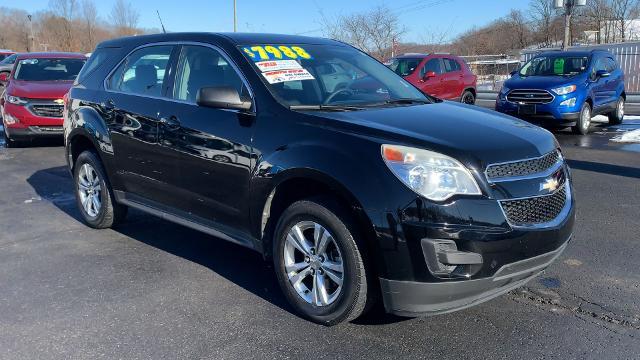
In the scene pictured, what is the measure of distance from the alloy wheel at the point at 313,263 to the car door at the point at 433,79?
1208 cm

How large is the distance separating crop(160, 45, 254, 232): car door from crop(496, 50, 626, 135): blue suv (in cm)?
890

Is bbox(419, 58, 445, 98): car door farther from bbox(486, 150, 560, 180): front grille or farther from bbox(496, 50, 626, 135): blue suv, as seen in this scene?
bbox(486, 150, 560, 180): front grille

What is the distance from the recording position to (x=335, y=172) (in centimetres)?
329

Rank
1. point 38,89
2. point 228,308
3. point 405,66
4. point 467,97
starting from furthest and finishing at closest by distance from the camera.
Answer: point 467,97 → point 405,66 → point 38,89 → point 228,308

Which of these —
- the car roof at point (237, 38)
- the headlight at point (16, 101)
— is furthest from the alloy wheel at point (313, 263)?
the headlight at point (16, 101)

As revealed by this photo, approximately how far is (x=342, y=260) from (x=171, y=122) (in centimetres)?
189

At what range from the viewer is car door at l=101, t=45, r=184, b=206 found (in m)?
4.59

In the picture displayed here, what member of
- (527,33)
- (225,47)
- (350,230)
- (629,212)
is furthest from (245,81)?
(527,33)

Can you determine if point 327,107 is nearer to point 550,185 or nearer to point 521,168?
point 521,168

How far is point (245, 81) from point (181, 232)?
211cm

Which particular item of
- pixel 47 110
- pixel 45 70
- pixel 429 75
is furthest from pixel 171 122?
pixel 429 75

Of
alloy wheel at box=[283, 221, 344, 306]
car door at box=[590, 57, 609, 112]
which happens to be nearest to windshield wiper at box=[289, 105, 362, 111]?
alloy wheel at box=[283, 221, 344, 306]

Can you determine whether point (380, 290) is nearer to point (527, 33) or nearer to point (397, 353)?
point (397, 353)

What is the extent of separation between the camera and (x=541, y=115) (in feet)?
38.2
